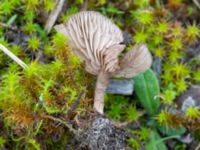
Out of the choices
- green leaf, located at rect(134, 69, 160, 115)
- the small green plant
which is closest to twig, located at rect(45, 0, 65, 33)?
the small green plant

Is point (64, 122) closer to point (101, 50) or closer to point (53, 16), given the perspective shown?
point (101, 50)

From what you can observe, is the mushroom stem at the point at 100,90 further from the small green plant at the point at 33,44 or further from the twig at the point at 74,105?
the small green plant at the point at 33,44

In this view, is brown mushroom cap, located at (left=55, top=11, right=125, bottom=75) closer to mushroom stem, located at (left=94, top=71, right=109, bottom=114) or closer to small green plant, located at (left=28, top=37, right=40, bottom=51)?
mushroom stem, located at (left=94, top=71, right=109, bottom=114)

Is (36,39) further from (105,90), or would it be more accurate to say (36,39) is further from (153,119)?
(153,119)

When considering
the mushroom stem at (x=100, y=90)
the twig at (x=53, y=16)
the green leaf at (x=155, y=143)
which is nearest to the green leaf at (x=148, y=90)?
the green leaf at (x=155, y=143)

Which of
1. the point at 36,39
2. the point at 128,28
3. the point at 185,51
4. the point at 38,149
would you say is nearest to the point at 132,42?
the point at 128,28

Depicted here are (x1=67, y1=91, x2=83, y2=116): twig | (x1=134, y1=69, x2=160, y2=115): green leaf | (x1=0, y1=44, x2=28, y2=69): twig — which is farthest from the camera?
(x1=134, y1=69, x2=160, y2=115): green leaf

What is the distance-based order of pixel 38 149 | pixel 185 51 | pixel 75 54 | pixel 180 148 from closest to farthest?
pixel 38 149 < pixel 75 54 < pixel 180 148 < pixel 185 51
